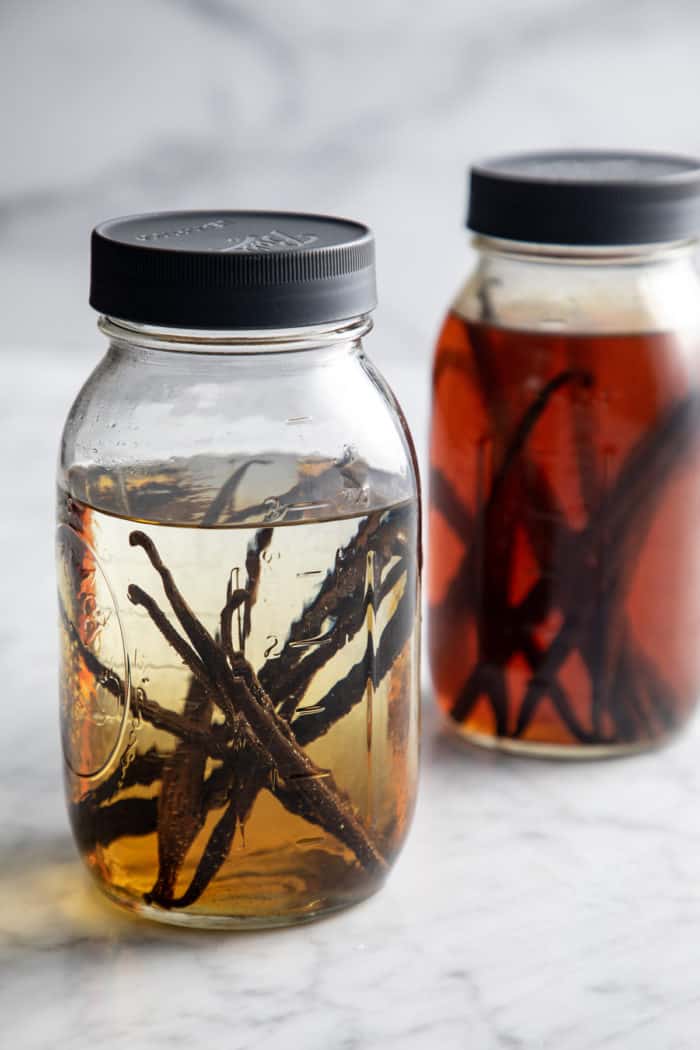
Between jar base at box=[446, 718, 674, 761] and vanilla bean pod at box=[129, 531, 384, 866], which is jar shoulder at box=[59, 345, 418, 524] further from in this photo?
jar base at box=[446, 718, 674, 761]

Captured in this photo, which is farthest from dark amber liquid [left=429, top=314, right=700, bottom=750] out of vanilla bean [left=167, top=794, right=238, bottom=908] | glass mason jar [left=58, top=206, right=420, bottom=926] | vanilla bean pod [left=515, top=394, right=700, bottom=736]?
vanilla bean [left=167, top=794, right=238, bottom=908]

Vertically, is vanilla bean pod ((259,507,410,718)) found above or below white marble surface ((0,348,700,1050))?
above

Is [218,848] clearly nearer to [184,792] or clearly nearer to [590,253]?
[184,792]

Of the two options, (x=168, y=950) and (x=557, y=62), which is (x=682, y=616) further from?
(x=557, y=62)

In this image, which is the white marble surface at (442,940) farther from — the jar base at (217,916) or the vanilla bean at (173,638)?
the vanilla bean at (173,638)

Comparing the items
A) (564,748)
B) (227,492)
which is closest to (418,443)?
(564,748)
